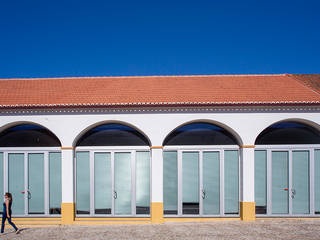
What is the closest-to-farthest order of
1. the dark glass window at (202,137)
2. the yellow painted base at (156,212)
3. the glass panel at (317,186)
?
the yellow painted base at (156,212) < the glass panel at (317,186) < the dark glass window at (202,137)

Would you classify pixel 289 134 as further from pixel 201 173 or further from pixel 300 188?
pixel 201 173

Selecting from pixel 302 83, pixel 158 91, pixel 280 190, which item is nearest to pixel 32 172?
pixel 158 91

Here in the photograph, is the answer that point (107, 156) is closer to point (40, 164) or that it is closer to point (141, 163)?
point (141, 163)

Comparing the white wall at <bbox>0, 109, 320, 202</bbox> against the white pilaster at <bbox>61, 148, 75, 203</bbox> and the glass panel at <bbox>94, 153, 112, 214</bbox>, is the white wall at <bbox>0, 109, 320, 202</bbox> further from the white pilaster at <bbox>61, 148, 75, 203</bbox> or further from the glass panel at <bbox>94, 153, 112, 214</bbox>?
the glass panel at <bbox>94, 153, 112, 214</bbox>

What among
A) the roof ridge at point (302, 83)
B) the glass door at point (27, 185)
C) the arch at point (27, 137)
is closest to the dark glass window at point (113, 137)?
the arch at point (27, 137)

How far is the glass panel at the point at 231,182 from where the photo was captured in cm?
1013

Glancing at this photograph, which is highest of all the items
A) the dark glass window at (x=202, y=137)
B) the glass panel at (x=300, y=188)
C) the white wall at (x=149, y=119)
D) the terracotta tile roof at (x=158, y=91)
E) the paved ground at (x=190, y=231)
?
the terracotta tile roof at (x=158, y=91)

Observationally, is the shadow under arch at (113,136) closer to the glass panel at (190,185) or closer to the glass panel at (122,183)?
the glass panel at (122,183)

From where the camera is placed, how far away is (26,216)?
→ 10.1 metres

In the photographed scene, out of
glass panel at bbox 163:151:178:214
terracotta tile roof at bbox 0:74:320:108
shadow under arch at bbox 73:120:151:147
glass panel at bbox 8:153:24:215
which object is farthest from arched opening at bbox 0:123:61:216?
glass panel at bbox 163:151:178:214

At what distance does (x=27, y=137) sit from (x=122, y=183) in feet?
14.6

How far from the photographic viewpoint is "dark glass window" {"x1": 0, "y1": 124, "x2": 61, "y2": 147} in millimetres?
10377

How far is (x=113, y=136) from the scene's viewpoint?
10.4 meters

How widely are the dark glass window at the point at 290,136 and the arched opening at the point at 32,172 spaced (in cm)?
851
